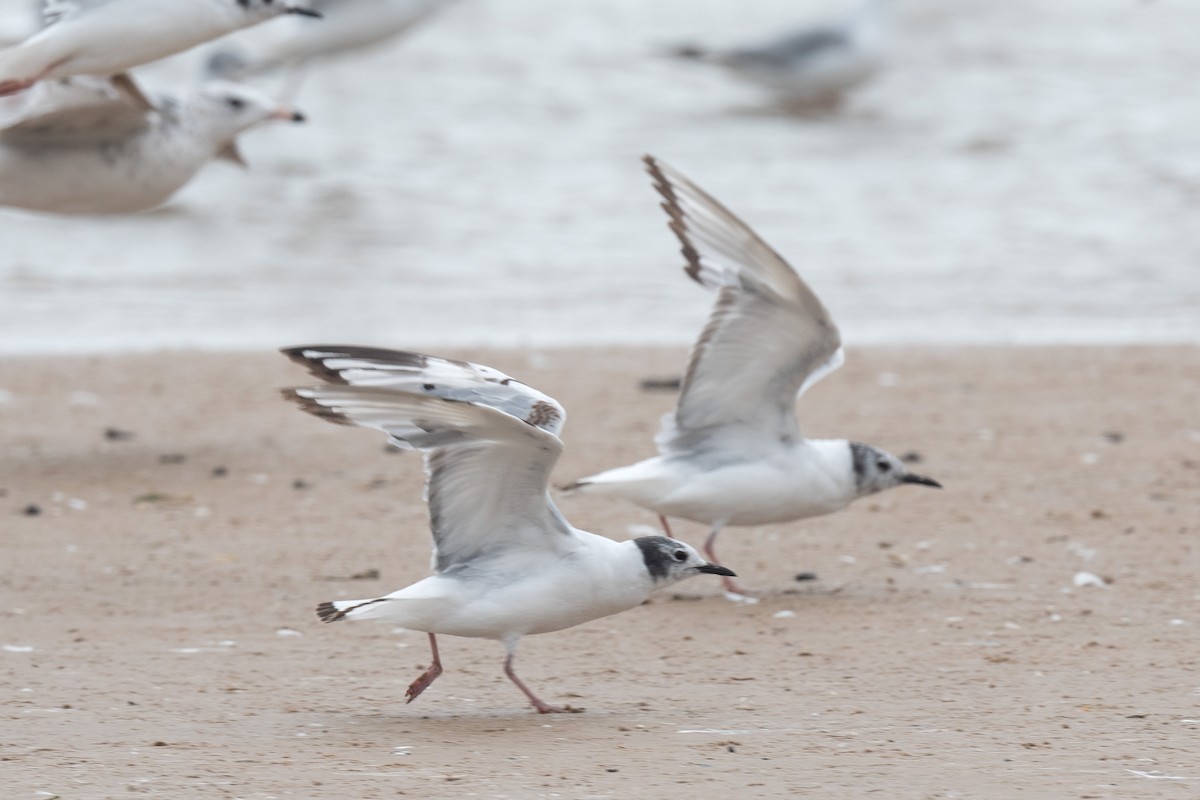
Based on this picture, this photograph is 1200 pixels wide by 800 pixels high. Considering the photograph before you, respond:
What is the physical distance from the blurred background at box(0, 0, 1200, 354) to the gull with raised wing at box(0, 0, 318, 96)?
302cm

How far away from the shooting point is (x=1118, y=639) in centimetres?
528

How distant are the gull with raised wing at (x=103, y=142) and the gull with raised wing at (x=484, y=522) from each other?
3.81 m

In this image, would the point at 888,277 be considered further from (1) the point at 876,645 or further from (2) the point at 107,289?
(1) the point at 876,645

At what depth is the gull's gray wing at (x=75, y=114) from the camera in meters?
7.79

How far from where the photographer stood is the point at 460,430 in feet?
14.2

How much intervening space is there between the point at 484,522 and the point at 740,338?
5.43 feet

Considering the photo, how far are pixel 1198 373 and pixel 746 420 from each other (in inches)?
151

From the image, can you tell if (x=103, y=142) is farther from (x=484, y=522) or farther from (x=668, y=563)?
(x=668, y=563)

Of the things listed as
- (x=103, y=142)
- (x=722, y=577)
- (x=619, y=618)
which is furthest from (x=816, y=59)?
(x=619, y=618)

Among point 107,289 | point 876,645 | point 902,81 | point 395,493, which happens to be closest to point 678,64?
point 902,81

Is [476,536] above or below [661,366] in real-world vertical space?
above

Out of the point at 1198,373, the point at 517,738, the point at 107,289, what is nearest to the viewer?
the point at 517,738

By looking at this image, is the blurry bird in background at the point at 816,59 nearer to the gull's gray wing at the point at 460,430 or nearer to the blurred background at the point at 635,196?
the blurred background at the point at 635,196

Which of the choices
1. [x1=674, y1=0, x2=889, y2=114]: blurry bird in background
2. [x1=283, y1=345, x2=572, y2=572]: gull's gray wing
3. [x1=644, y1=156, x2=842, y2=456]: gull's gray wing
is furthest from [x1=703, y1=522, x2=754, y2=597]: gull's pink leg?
[x1=674, y1=0, x2=889, y2=114]: blurry bird in background
